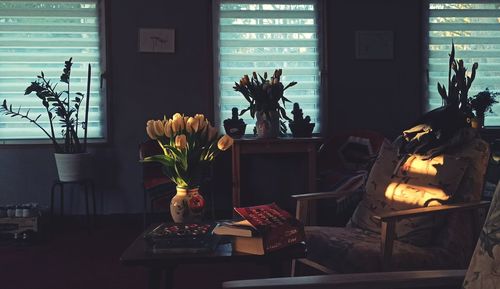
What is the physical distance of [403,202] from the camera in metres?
2.72

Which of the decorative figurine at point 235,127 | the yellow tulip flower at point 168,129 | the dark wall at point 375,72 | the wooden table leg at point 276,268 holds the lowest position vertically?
the wooden table leg at point 276,268

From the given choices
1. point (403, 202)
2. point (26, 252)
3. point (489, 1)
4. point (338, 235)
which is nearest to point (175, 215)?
point (338, 235)

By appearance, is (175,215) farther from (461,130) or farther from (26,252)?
(26,252)

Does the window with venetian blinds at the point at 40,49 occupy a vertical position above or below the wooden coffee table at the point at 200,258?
above

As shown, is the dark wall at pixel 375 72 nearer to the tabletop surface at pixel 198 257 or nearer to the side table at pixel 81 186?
the side table at pixel 81 186

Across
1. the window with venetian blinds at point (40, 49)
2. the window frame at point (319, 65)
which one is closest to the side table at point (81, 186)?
the window with venetian blinds at point (40, 49)

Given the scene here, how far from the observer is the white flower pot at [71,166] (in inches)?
189

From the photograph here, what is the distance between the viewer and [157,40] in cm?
529

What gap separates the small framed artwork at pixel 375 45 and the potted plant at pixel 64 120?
2556 mm

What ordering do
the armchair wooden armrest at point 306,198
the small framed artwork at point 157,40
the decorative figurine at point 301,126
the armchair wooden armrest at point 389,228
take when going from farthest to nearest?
the small framed artwork at point 157,40, the decorative figurine at point 301,126, the armchair wooden armrest at point 306,198, the armchair wooden armrest at point 389,228

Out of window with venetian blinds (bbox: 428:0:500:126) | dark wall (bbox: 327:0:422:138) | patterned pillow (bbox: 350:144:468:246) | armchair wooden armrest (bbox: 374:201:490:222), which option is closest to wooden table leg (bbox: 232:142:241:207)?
dark wall (bbox: 327:0:422:138)

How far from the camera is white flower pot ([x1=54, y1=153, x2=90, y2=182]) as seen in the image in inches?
189

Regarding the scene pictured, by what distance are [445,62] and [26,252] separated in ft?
13.7

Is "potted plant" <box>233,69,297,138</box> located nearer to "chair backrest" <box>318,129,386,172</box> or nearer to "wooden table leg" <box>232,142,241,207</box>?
"wooden table leg" <box>232,142,241,207</box>
